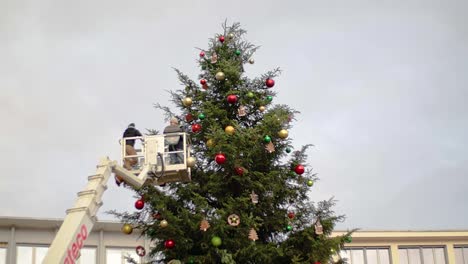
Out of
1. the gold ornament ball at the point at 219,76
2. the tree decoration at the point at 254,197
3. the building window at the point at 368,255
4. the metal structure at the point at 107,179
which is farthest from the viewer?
the building window at the point at 368,255

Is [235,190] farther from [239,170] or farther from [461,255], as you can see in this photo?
[461,255]

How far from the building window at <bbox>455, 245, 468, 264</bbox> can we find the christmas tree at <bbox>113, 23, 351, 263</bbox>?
82.1ft

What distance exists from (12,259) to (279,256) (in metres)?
23.5

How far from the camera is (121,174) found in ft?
49.0

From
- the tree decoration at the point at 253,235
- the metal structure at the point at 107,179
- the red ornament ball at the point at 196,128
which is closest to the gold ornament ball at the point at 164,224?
the tree decoration at the point at 253,235

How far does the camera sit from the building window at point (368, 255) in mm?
42000

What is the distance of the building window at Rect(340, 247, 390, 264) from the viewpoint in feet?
138

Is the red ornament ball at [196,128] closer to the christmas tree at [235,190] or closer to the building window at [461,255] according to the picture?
the christmas tree at [235,190]

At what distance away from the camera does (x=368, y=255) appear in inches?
1667

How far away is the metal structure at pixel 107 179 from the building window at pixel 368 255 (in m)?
26.8

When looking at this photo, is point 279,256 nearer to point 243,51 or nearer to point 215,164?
point 215,164

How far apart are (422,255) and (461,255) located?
2430 millimetres

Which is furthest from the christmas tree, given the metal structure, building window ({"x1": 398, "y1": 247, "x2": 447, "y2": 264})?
building window ({"x1": 398, "y1": 247, "x2": 447, "y2": 264})

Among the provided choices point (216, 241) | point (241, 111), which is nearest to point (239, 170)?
point (241, 111)
